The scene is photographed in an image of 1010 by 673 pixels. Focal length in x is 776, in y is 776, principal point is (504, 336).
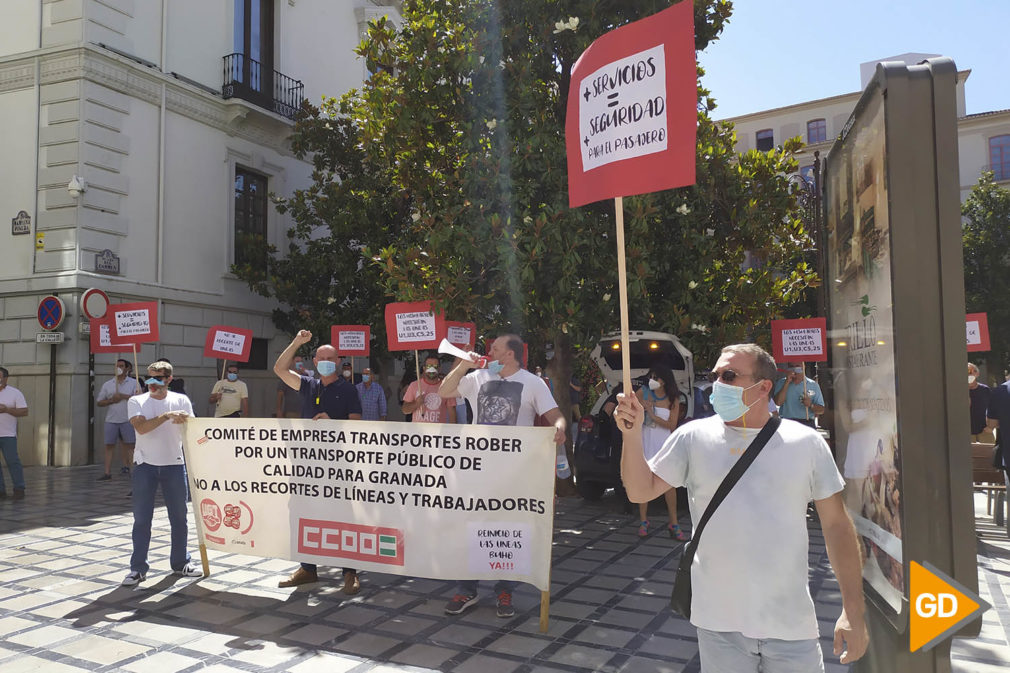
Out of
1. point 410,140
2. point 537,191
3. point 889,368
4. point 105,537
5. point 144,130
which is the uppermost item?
point 144,130

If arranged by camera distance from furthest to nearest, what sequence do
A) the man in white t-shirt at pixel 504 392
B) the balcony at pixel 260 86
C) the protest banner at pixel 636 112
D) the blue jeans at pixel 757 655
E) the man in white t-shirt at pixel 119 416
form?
the balcony at pixel 260 86 < the man in white t-shirt at pixel 119 416 < the man in white t-shirt at pixel 504 392 < the protest banner at pixel 636 112 < the blue jeans at pixel 757 655

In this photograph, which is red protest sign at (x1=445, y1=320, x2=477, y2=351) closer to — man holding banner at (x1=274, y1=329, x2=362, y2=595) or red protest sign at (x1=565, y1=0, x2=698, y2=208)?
man holding banner at (x1=274, y1=329, x2=362, y2=595)

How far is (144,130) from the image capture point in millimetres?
16953

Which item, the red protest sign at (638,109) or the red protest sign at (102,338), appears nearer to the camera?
the red protest sign at (638,109)

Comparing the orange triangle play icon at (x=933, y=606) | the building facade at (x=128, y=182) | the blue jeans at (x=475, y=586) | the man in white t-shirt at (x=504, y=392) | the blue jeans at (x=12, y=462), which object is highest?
the building facade at (x=128, y=182)

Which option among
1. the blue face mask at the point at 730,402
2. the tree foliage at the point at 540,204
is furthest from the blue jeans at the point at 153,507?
the blue face mask at the point at 730,402

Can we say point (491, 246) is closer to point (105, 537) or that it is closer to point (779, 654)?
point (105, 537)

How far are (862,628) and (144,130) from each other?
58.6 feet

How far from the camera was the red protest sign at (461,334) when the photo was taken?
30.6 ft

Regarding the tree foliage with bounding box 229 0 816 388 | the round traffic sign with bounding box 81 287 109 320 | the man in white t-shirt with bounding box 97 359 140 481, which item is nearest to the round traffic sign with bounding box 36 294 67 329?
the round traffic sign with bounding box 81 287 109 320

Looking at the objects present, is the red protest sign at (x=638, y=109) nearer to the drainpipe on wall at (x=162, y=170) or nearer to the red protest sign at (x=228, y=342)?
the red protest sign at (x=228, y=342)

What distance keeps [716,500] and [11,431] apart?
1168 centimetres

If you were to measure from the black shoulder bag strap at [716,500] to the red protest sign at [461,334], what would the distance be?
657 centimetres

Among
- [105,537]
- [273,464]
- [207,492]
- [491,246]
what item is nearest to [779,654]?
[273,464]
